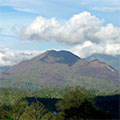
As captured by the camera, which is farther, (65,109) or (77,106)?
(65,109)

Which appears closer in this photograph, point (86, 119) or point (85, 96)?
point (86, 119)

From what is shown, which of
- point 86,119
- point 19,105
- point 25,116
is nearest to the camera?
point 86,119

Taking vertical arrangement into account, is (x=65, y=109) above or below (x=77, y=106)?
below

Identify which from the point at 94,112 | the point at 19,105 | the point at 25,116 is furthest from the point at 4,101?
the point at 94,112

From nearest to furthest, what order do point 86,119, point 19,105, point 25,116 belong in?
point 86,119 → point 25,116 → point 19,105

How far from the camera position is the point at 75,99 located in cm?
4338

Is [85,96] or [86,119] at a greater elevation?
[85,96]

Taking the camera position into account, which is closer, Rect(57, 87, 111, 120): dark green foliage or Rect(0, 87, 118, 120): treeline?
Rect(57, 87, 111, 120): dark green foliage

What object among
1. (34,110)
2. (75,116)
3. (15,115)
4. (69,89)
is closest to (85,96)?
(69,89)

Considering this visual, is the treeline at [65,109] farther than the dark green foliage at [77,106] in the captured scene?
Yes

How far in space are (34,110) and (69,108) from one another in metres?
6.73

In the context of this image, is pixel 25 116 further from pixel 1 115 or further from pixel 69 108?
pixel 69 108

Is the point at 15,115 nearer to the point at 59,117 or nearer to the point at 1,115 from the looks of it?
the point at 1,115

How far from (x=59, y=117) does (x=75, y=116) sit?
2.42 meters
